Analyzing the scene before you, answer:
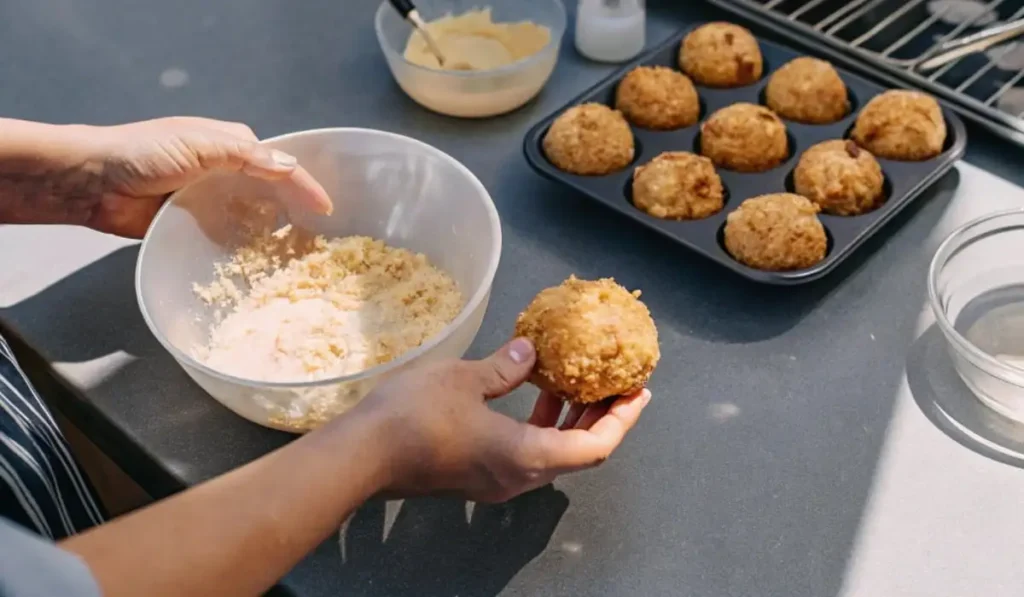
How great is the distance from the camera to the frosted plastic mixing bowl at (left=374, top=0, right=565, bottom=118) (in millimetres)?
1316

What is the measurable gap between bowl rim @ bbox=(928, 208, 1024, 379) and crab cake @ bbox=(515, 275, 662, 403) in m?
0.33

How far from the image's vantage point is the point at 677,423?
3.14ft

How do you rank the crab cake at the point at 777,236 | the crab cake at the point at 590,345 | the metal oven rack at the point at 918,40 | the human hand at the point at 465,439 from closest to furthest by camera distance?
1. the human hand at the point at 465,439
2. the crab cake at the point at 590,345
3. the crab cake at the point at 777,236
4. the metal oven rack at the point at 918,40

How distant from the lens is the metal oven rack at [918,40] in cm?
129

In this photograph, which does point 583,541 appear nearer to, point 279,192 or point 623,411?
point 623,411

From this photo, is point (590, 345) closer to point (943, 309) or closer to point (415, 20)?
point (943, 309)

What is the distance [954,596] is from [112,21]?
1.58 metres

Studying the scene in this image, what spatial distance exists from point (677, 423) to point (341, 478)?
1.31ft

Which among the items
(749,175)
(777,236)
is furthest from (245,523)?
(749,175)

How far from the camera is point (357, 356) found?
0.94 m

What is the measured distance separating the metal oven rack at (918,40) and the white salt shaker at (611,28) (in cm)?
15

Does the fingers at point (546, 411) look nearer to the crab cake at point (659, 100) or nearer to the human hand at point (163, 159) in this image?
the human hand at point (163, 159)

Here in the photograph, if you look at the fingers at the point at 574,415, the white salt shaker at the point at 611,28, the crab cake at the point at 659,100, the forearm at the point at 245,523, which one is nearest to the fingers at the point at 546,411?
the fingers at the point at 574,415

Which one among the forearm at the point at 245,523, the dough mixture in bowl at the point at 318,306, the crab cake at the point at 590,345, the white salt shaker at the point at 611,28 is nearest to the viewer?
the forearm at the point at 245,523
